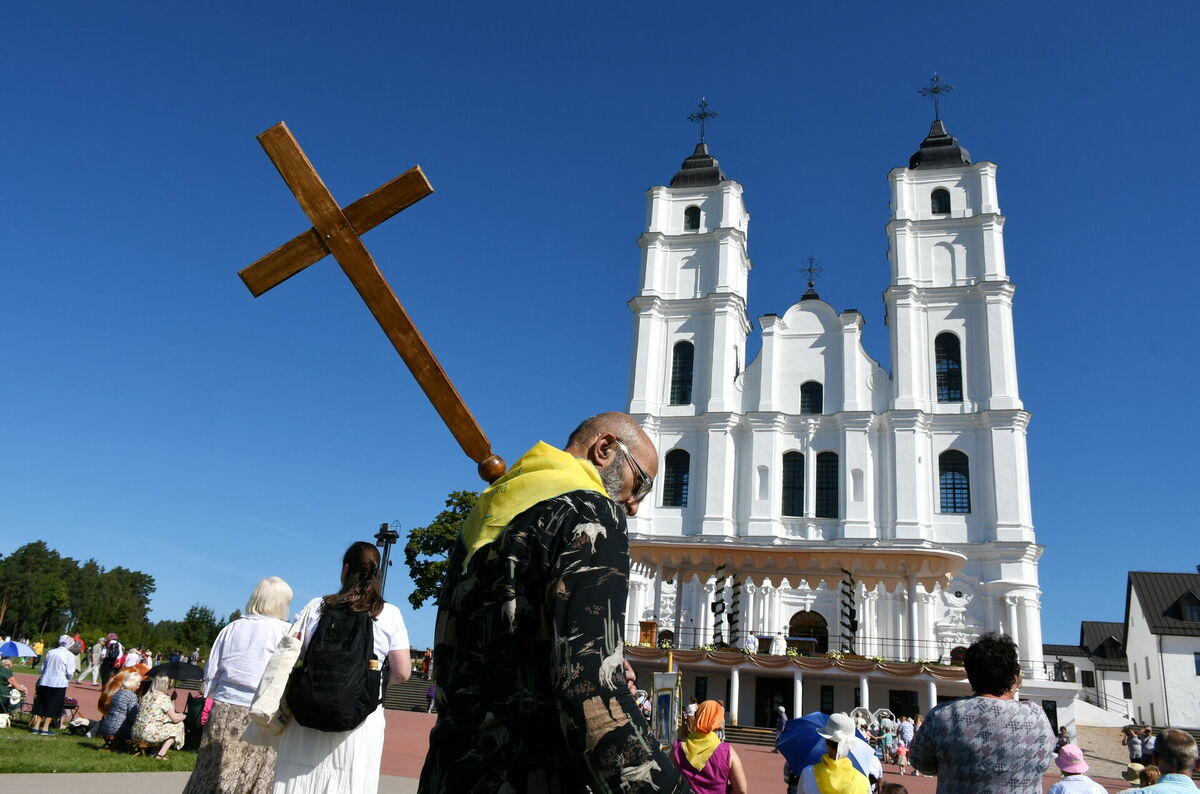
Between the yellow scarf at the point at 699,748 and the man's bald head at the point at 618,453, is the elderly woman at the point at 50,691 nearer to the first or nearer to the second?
the yellow scarf at the point at 699,748

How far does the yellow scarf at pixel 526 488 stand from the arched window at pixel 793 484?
1400 inches

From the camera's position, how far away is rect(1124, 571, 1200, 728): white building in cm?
4362

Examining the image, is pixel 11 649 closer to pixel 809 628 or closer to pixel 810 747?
pixel 810 747

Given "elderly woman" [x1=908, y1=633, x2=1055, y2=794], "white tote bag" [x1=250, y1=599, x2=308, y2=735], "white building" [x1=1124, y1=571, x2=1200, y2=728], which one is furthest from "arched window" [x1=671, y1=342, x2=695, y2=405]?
"white tote bag" [x1=250, y1=599, x2=308, y2=735]

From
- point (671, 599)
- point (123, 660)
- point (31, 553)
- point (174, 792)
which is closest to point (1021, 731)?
point (174, 792)

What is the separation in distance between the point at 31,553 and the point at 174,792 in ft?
298

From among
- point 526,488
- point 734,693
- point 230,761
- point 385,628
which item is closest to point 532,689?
point 526,488

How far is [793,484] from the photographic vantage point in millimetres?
36906

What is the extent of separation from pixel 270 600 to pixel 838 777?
3.53 meters

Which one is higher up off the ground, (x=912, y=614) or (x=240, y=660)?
(x=912, y=614)

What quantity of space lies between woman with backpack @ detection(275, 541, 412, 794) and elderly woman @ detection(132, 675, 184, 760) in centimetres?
618

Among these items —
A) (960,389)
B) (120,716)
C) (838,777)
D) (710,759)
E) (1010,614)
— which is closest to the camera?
(838,777)

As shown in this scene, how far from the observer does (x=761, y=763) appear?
19.3m

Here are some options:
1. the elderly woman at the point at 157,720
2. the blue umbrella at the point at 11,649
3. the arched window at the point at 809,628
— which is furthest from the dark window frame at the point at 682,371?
the elderly woman at the point at 157,720
